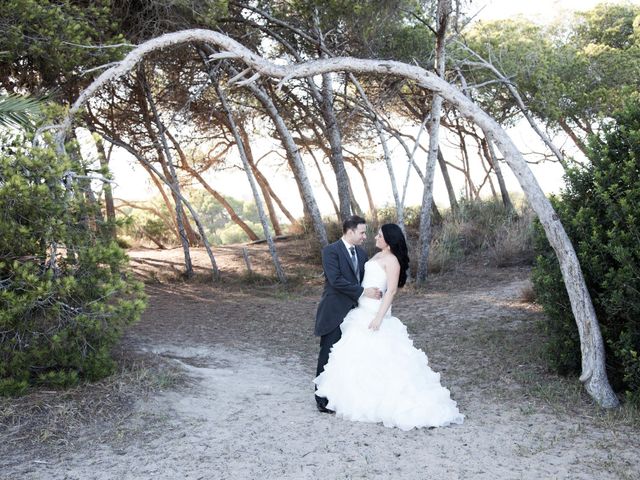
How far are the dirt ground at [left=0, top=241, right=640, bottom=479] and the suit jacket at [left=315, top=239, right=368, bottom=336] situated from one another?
804mm

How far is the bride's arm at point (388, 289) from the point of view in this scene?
5.64 metres

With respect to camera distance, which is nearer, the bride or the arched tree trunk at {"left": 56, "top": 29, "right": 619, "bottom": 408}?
the bride

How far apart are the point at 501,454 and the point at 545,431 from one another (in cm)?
68

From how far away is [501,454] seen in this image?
482 cm

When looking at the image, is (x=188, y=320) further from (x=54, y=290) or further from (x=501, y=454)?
(x=501, y=454)

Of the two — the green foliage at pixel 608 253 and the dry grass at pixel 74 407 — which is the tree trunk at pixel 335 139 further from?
the dry grass at pixel 74 407

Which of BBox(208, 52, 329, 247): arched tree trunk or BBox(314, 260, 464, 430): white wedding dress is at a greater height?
BBox(208, 52, 329, 247): arched tree trunk

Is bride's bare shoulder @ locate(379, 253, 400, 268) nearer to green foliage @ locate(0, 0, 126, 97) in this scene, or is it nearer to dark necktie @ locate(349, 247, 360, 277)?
dark necktie @ locate(349, 247, 360, 277)

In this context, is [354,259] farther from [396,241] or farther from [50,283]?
[50,283]

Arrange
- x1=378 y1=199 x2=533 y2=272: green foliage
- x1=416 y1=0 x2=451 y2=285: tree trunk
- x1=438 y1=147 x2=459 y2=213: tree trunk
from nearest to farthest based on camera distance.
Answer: x1=416 y1=0 x2=451 y2=285: tree trunk → x1=378 y1=199 x2=533 y2=272: green foliage → x1=438 y1=147 x2=459 y2=213: tree trunk

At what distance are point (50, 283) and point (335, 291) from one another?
241cm

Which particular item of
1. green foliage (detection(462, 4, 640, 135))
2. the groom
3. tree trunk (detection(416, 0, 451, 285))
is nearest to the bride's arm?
the groom

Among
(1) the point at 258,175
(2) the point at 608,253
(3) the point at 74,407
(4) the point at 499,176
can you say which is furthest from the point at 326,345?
(1) the point at 258,175

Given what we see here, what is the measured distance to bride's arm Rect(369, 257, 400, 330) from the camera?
5.64 meters
